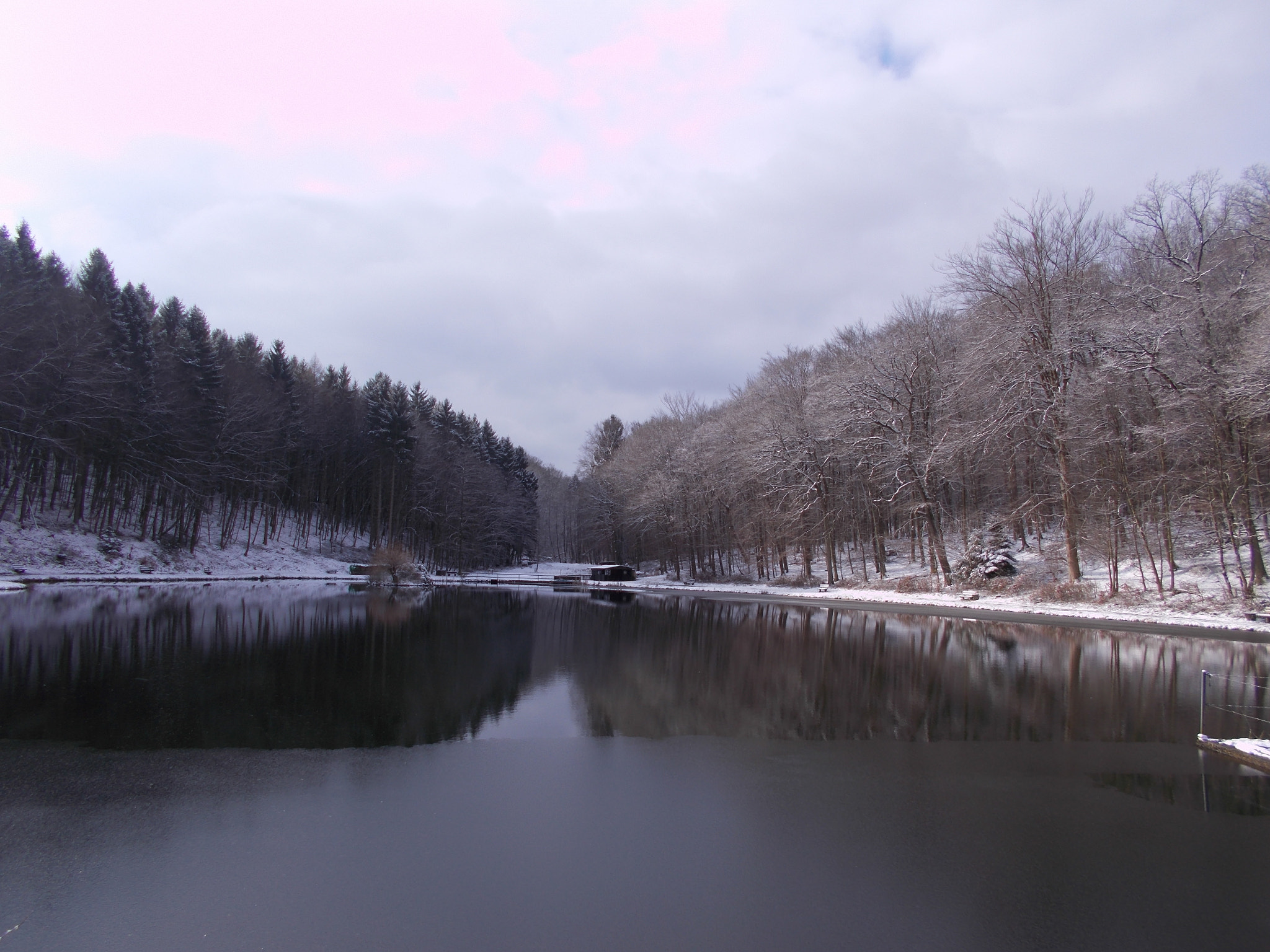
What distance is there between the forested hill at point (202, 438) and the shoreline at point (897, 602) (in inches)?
222

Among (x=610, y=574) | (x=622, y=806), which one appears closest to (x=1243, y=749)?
(x=622, y=806)

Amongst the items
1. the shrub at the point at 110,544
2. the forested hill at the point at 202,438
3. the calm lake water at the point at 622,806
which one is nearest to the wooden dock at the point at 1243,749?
the calm lake water at the point at 622,806

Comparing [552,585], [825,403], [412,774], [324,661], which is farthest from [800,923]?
[552,585]

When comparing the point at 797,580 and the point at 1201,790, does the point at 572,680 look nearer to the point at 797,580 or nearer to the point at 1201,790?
the point at 1201,790

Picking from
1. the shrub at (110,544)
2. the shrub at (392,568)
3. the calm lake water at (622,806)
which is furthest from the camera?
the shrub at (392,568)

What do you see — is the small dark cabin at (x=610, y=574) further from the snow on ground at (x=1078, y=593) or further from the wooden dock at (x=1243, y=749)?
the wooden dock at (x=1243, y=749)

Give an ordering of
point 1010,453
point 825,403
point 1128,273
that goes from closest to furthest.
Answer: point 1128,273 → point 1010,453 → point 825,403

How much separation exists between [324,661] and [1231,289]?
29.2 m

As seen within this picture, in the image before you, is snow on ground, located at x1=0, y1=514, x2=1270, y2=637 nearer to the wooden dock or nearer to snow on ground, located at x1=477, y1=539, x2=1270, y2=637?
snow on ground, located at x1=477, y1=539, x2=1270, y2=637

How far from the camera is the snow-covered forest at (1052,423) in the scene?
22.8 m

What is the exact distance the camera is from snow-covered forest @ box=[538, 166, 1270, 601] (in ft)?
74.9

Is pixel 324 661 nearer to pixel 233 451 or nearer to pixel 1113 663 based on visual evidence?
pixel 1113 663

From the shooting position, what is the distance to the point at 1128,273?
2877 centimetres

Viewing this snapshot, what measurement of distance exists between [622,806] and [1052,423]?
2858 centimetres
